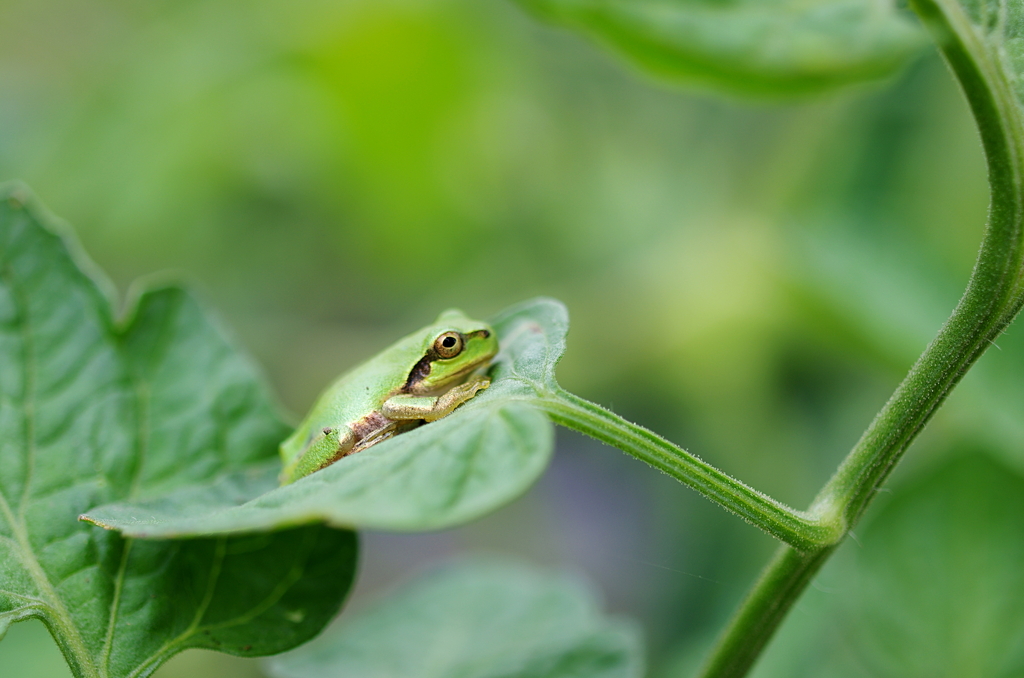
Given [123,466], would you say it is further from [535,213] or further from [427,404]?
[535,213]

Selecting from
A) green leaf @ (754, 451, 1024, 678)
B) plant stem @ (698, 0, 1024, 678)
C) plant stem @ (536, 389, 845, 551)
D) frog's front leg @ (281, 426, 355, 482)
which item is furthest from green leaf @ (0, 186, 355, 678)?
green leaf @ (754, 451, 1024, 678)

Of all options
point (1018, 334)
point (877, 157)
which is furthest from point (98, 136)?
point (1018, 334)

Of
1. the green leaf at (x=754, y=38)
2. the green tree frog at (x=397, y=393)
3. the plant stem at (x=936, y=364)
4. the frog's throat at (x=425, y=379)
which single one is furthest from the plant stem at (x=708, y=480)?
the green leaf at (x=754, y=38)

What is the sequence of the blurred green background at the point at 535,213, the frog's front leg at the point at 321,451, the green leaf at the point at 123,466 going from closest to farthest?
the green leaf at the point at 123,466 < the frog's front leg at the point at 321,451 < the blurred green background at the point at 535,213

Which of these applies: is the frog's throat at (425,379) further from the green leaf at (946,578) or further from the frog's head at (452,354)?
the green leaf at (946,578)

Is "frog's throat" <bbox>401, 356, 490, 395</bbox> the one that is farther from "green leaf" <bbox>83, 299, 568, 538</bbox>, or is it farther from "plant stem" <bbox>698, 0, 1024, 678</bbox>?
"plant stem" <bbox>698, 0, 1024, 678</bbox>
